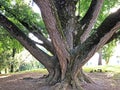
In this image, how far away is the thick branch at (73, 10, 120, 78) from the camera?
7873 mm

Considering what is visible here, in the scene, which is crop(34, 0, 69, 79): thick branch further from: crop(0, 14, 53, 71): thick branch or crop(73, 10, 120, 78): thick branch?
crop(0, 14, 53, 71): thick branch

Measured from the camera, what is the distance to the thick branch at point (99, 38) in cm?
787

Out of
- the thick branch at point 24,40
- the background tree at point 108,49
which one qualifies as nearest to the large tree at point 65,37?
the thick branch at point 24,40

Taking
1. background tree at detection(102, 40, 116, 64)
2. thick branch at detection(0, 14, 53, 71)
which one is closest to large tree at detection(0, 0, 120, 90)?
thick branch at detection(0, 14, 53, 71)

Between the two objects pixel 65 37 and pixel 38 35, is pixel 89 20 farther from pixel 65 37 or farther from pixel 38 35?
pixel 38 35

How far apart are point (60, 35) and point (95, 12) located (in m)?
3.04

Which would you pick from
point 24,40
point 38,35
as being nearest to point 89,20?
point 38,35

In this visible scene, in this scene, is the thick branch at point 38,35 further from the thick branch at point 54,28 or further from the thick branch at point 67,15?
the thick branch at point 54,28

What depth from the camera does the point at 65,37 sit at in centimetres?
1012

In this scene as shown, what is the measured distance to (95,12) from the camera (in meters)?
10.6

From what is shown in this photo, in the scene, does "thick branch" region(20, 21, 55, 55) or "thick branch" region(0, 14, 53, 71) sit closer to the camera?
"thick branch" region(0, 14, 53, 71)

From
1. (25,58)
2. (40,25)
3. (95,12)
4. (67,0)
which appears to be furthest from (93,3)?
(25,58)

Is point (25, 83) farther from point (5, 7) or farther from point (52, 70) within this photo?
point (5, 7)

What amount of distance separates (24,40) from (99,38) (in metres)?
2.98
